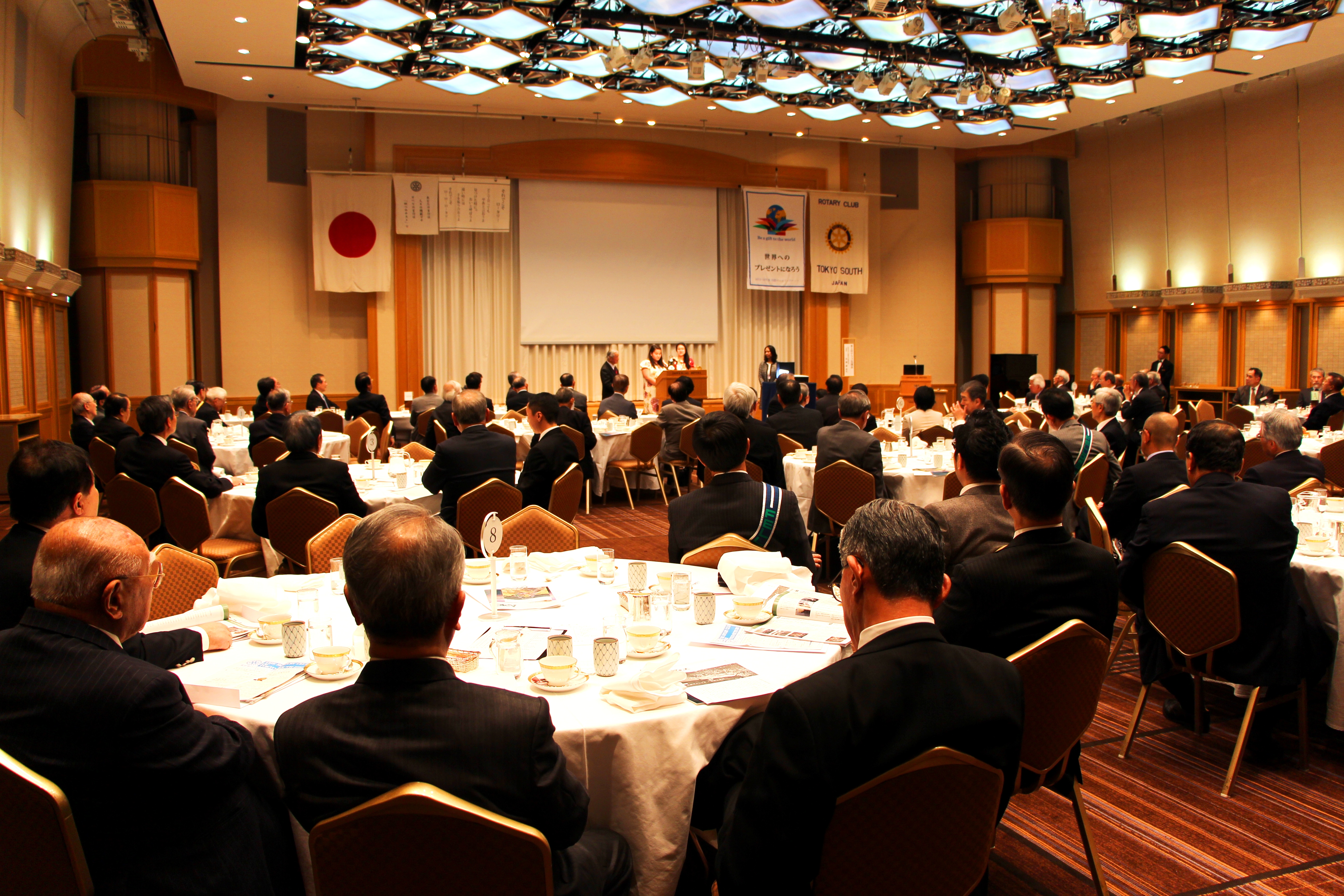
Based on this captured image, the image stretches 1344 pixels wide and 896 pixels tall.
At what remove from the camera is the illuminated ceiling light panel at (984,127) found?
1446 cm

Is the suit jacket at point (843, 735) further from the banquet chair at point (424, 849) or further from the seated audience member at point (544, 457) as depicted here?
the seated audience member at point (544, 457)

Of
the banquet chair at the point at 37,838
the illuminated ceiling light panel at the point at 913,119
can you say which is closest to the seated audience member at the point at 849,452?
the banquet chair at the point at 37,838

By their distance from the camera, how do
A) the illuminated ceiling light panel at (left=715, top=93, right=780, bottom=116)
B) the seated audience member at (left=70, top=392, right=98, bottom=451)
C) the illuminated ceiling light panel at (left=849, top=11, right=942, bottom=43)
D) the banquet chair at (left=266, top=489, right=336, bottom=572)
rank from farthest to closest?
the illuminated ceiling light panel at (left=715, top=93, right=780, bottom=116)
the illuminated ceiling light panel at (left=849, top=11, right=942, bottom=43)
the seated audience member at (left=70, top=392, right=98, bottom=451)
the banquet chair at (left=266, top=489, right=336, bottom=572)

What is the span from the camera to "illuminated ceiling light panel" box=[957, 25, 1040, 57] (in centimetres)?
1066

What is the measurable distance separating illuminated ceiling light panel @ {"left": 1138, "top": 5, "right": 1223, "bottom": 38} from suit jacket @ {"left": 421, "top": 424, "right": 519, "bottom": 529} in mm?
8972

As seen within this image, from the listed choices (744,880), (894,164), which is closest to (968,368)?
(894,164)

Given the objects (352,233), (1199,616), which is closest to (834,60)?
(352,233)

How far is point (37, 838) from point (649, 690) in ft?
4.11

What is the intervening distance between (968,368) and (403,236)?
1119 centimetres

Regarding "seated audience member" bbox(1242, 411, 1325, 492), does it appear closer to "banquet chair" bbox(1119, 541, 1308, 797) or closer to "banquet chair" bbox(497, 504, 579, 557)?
"banquet chair" bbox(1119, 541, 1308, 797)

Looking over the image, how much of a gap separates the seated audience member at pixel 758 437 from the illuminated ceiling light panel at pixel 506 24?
5.01 m

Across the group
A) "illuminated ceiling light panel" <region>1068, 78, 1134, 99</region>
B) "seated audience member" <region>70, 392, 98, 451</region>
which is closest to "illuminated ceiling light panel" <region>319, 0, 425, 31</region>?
"seated audience member" <region>70, 392, 98, 451</region>

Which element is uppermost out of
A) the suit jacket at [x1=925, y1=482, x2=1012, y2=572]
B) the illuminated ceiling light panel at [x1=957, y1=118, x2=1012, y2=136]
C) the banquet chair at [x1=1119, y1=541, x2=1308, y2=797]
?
the illuminated ceiling light panel at [x1=957, y1=118, x2=1012, y2=136]

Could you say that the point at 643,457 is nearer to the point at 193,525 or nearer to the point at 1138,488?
the point at 193,525
